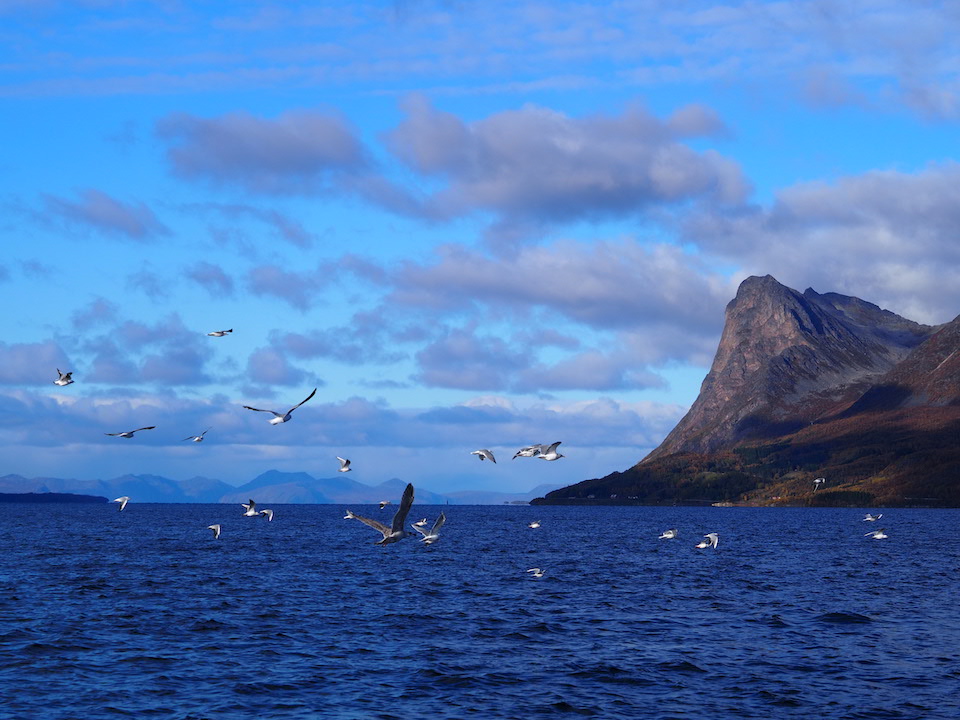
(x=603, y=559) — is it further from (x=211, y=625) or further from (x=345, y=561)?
(x=211, y=625)

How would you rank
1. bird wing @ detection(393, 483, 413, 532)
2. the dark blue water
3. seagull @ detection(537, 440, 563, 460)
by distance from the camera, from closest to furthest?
bird wing @ detection(393, 483, 413, 532)
the dark blue water
seagull @ detection(537, 440, 563, 460)

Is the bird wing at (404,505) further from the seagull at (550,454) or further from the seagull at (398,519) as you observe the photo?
the seagull at (550,454)

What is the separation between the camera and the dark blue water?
3950 centimetres

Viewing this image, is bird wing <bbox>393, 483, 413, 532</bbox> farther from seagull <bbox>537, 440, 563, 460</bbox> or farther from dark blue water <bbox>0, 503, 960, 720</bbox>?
seagull <bbox>537, 440, 563, 460</bbox>

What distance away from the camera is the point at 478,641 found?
52.1m

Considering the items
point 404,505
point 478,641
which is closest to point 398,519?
point 404,505

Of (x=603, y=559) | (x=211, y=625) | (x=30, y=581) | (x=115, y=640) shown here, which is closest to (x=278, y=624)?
(x=211, y=625)

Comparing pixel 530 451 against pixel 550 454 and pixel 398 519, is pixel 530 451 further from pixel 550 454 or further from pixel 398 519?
pixel 398 519

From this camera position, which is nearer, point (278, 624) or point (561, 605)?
point (278, 624)

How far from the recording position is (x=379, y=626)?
57000 mm

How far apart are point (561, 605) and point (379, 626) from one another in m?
14.0

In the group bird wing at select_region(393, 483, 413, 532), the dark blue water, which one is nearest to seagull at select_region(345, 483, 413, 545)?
bird wing at select_region(393, 483, 413, 532)

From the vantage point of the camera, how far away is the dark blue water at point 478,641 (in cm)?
3950

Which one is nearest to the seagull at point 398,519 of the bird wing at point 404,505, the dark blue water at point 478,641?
the bird wing at point 404,505
